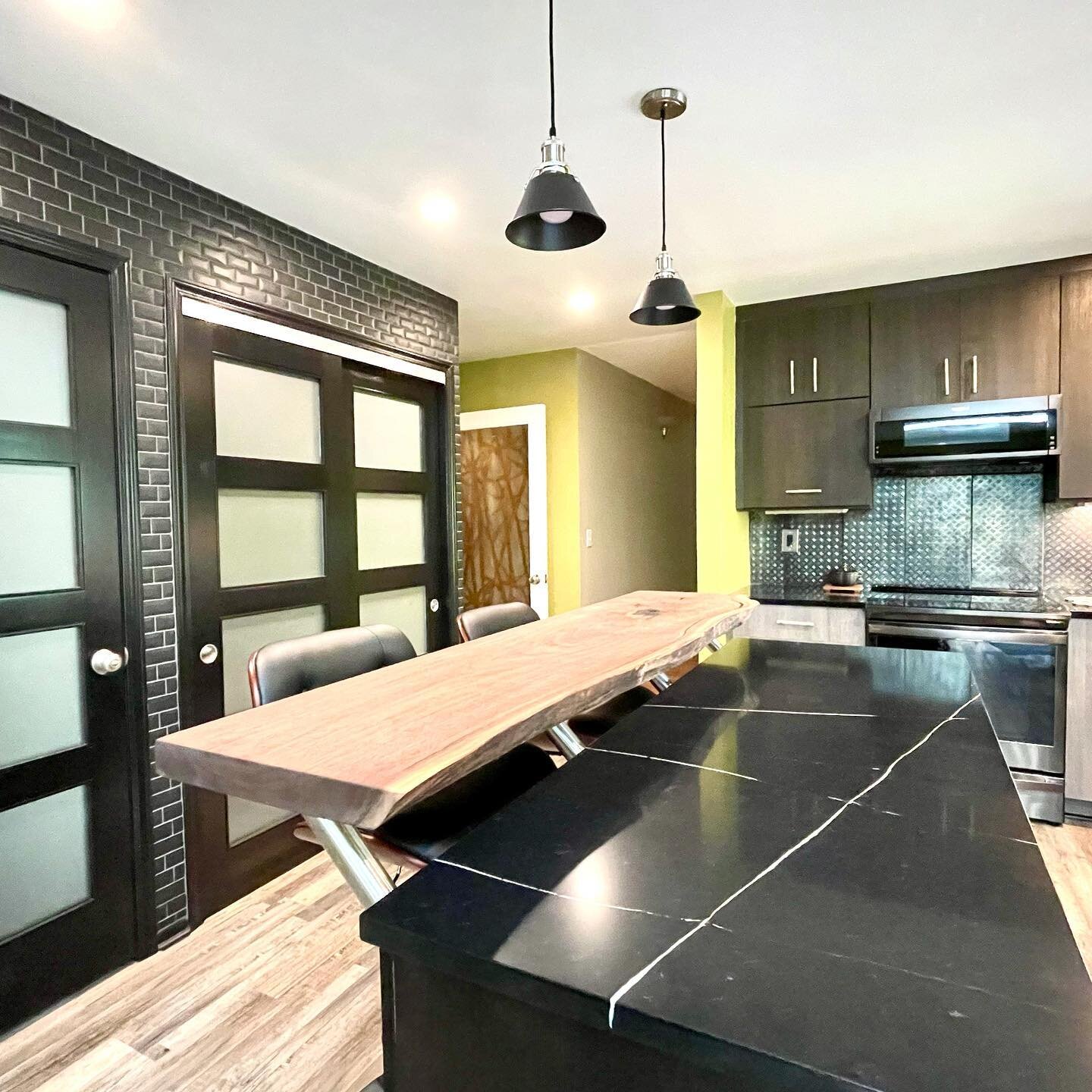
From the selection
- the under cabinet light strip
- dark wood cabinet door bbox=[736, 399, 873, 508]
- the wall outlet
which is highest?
the under cabinet light strip

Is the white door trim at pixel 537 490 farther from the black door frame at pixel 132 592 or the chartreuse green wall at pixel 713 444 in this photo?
the black door frame at pixel 132 592

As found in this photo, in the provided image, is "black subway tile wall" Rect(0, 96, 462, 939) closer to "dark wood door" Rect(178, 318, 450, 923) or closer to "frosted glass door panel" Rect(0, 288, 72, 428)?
"dark wood door" Rect(178, 318, 450, 923)

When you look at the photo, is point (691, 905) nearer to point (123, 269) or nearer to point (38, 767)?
point (38, 767)

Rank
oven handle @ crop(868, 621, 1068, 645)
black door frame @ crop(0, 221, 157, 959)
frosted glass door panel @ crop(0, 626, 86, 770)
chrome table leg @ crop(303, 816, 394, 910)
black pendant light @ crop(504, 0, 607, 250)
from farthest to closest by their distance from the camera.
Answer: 1. oven handle @ crop(868, 621, 1068, 645)
2. black door frame @ crop(0, 221, 157, 959)
3. frosted glass door panel @ crop(0, 626, 86, 770)
4. black pendant light @ crop(504, 0, 607, 250)
5. chrome table leg @ crop(303, 816, 394, 910)

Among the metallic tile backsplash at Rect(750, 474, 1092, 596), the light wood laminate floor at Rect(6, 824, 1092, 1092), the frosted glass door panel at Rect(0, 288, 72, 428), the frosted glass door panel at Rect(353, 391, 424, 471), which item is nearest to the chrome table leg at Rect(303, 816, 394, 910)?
the light wood laminate floor at Rect(6, 824, 1092, 1092)

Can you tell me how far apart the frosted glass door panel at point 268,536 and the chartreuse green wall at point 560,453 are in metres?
2.17

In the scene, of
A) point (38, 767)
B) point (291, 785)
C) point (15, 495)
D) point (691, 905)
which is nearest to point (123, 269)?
point (15, 495)

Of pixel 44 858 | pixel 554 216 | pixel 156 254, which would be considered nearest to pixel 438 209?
pixel 156 254

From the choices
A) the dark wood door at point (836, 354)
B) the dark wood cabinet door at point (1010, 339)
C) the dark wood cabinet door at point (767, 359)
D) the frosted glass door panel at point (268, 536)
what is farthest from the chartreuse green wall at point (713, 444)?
the frosted glass door panel at point (268, 536)

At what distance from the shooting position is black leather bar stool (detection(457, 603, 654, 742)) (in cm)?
207

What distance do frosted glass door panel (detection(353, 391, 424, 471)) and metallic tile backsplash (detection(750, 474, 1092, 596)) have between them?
199 cm

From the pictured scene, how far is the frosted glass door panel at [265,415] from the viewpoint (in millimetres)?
2502

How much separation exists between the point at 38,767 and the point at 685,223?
280cm

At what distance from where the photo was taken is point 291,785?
92 cm
